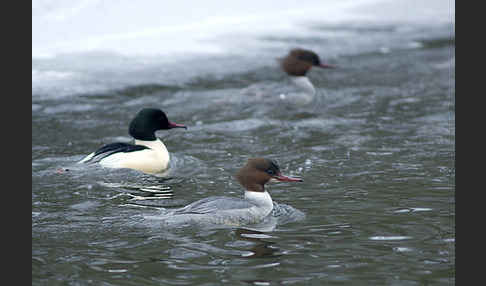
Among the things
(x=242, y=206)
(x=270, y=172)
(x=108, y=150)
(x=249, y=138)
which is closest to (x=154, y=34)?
(x=249, y=138)

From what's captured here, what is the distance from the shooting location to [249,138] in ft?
31.1

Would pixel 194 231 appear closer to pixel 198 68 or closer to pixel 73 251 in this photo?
pixel 73 251

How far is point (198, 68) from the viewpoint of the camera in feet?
43.4

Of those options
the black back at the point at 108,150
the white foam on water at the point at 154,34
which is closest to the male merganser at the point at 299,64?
the white foam on water at the point at 154,34

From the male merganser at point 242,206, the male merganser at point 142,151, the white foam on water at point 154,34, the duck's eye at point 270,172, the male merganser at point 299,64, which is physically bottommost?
the male merganser at point 242,206

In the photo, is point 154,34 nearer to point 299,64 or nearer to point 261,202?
point 299,64

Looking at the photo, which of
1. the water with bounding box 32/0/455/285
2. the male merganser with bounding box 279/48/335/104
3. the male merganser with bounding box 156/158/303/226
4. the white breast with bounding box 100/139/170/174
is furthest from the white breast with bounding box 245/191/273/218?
the male merganser with bounding box 279/48/335/104

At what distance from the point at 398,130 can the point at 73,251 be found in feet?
16.7

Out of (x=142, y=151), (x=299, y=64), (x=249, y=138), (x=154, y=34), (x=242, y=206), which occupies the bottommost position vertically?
(x=242, y=206)

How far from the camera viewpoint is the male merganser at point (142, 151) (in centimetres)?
823

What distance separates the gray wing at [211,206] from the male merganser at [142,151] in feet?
6.83

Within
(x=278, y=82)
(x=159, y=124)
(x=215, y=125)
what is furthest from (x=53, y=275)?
(x=278, y=82)

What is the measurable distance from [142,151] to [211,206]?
2.40 meters

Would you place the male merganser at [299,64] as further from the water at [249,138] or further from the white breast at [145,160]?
the white breast at [145,160]
